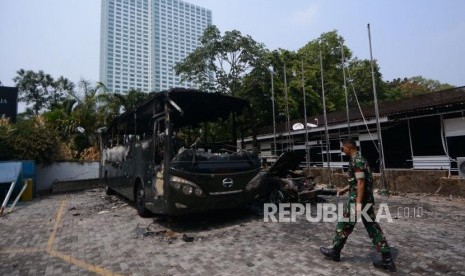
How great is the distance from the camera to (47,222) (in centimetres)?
835

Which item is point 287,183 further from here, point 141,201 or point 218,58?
point 218,58

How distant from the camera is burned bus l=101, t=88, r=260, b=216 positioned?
6504mm

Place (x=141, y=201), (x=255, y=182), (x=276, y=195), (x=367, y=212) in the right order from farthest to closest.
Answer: (x=276, y=195)
(x=141, y=201)
(x=255, y=182)
(x=367, y=212)

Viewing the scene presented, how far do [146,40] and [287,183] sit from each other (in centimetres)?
3955

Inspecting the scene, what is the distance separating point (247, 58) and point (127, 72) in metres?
21.0

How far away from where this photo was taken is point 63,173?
689 inches

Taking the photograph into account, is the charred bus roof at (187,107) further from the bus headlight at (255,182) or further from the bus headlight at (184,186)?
the bus headlight at (255,182)

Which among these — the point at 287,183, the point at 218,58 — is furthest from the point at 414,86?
the point at 287,183

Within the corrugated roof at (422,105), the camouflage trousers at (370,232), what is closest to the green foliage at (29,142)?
the corrugated roof at (422,105)

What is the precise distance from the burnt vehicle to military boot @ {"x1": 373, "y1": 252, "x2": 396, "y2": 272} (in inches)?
175

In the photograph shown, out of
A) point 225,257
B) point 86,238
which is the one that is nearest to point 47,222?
point 86,238

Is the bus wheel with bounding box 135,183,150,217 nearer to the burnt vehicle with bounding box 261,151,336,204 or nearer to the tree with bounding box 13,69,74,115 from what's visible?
the burnt vehicle with bounding box 261,151,336,204

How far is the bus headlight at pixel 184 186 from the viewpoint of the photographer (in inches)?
252

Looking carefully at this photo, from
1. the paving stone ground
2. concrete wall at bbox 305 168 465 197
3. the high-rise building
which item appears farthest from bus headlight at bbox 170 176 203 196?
the high-rise building
